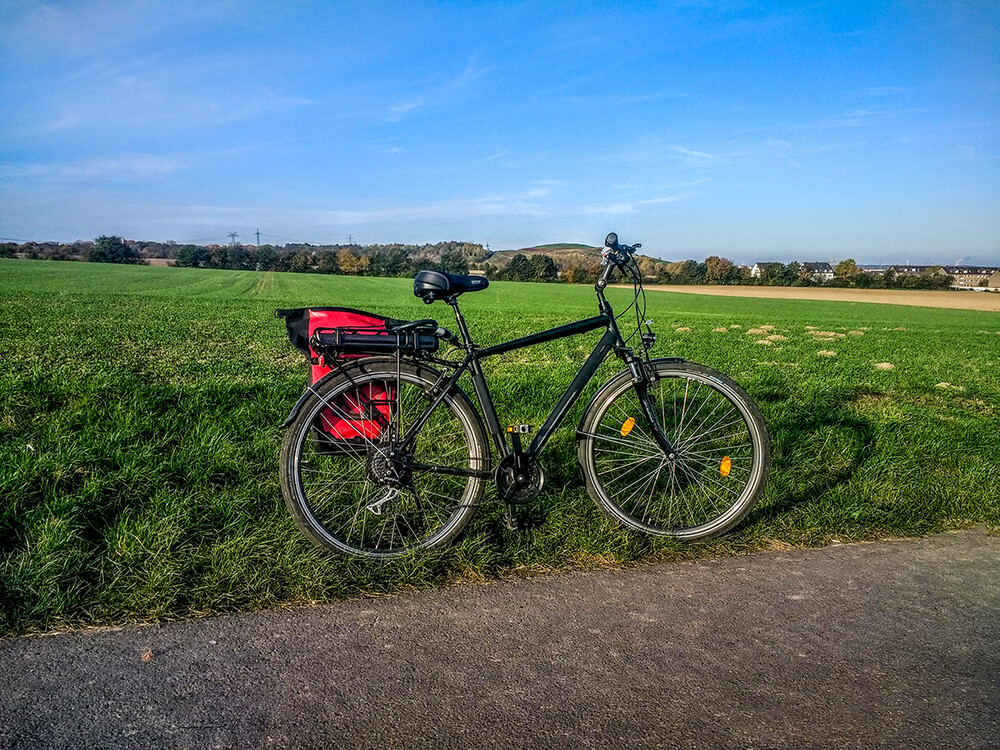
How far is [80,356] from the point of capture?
11.2 m

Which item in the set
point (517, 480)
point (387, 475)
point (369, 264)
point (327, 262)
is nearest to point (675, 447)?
point (517, 480)

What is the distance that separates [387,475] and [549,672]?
1.38 meters

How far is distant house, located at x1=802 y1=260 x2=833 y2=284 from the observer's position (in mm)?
73438

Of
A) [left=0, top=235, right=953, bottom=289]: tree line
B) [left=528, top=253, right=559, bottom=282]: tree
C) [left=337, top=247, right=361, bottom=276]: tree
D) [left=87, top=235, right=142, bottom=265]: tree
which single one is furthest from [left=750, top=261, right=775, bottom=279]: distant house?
[left=87, top=235, right=142, bottom=265]: tree

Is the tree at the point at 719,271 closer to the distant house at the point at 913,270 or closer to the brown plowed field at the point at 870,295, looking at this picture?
the brown plowed field at the point at 870,295

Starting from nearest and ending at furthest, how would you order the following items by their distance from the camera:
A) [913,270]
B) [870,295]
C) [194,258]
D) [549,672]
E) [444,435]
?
[549,672] → [444,435] → [870,295] → [913,270] → [194,258]

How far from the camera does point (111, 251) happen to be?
73625 millimetres

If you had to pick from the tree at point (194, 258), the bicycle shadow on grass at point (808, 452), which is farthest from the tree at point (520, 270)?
the bicycle shadow on grass at point (808, 452)

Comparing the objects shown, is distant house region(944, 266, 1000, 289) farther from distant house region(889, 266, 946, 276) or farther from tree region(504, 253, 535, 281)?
tree region(504, 253, 535, 281)

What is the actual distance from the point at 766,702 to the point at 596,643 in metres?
0.65

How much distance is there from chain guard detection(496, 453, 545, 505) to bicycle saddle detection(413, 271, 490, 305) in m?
0.88

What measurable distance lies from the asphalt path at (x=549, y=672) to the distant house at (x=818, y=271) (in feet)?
250

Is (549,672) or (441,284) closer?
(549,672)

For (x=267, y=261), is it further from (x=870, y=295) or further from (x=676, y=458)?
(x=676, y=458)
